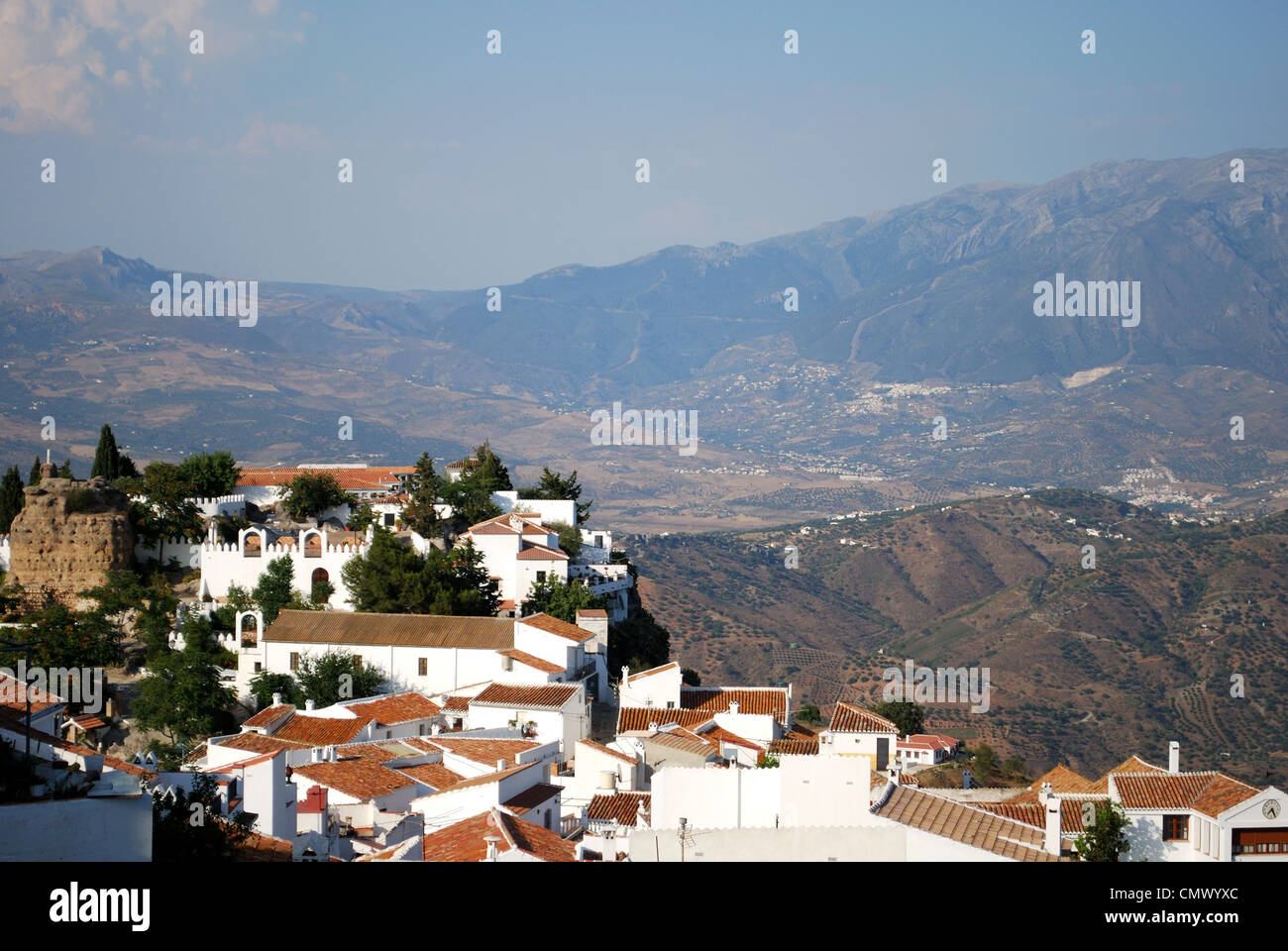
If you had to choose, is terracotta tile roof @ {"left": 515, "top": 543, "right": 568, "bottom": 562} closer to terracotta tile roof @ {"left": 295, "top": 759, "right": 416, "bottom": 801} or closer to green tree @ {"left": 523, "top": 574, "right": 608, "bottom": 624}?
green tree @ {"left": 523, "top": 574, "right": 608, "bottom": 624}

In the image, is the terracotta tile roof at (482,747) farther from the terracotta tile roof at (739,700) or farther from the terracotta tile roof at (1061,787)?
the terracotta tile roof at (1061,787)

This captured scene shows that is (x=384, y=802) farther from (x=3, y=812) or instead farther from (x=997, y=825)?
(x=3, y=812)

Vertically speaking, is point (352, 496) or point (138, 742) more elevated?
point (352, 496)

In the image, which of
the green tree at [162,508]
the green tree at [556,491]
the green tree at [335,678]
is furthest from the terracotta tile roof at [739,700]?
the green tree at [162,508]

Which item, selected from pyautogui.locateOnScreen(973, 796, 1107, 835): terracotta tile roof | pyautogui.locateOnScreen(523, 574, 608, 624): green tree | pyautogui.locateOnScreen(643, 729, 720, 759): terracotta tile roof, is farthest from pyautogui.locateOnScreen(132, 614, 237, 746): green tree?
pyautogui.locateOnScreen(973, 796, 1107, 835): terracotta tile roof

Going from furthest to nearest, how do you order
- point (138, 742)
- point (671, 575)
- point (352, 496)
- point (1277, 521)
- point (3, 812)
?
point (671, 575)
point (1277, 521)
point (352, 496)
point (138, 742)
point (3, 812)

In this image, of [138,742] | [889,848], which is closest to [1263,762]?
[138,742]

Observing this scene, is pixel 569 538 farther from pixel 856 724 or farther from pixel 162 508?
pixel 856 724
